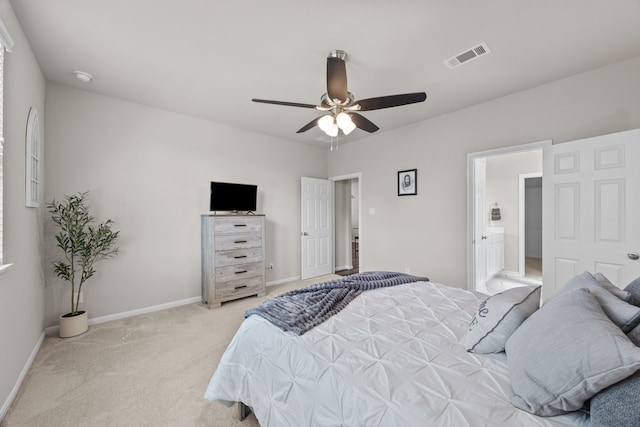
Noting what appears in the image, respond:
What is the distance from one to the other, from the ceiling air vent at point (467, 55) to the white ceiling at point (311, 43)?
59 mm

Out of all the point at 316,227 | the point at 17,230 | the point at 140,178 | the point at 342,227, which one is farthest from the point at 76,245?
the point at 342,227

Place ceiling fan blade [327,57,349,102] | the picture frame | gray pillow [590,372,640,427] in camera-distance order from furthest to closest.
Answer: the picture frame < ceiling fan blade [327,57,349,102] < gray pillow [590,372,640,427]

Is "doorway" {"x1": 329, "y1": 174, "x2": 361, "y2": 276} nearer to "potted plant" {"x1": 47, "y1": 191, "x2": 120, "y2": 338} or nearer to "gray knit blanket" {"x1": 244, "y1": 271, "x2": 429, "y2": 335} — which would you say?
"gray knit blanket" {"x1": 244, "y1": 271, "x2": 429, "y2": 335}

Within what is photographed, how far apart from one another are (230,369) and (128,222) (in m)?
2.69

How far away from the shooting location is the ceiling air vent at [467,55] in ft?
7.43

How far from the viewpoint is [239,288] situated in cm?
389

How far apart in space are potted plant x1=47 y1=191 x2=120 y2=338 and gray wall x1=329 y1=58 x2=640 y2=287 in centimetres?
370

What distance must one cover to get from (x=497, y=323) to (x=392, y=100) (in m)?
1.69

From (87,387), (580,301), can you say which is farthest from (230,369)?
(580,301)

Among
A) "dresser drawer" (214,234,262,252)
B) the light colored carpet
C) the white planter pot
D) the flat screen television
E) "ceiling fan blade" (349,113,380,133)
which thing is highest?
"ceiling fan blade" (349,113,380,133)

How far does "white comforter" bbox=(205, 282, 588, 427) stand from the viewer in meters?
0.93

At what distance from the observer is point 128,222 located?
11.0 ft

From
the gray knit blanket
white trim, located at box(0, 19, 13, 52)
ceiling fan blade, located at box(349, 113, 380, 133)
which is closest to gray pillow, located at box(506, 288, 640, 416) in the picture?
the gray knit blanket

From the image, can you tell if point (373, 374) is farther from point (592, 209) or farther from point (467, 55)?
Answer: point (592, 209)
